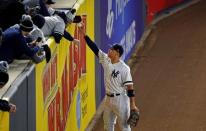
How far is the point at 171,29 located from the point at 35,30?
11.2m

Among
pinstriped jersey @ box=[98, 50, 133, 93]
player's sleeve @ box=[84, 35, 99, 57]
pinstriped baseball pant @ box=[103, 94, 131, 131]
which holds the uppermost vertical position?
player's sleeve @ box=[84, 35, 99, 57]

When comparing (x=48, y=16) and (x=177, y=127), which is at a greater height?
(x=48, y=16)

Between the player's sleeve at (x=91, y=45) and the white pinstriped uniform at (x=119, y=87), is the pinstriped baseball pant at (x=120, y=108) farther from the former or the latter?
the player's sleeve at (x=91, y=45)

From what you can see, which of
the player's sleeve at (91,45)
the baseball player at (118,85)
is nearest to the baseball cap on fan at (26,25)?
the baseball player at (118,85)

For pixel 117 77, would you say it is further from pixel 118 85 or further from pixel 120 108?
pixel 120 108

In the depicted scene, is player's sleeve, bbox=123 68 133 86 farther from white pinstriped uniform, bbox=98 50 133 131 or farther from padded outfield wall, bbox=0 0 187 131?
padded outfield wall, bbox=0 0 187 131

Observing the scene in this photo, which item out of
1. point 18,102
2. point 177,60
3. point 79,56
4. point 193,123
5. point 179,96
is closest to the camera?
point 18,102

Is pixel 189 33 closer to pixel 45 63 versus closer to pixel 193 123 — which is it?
pixel 193 123

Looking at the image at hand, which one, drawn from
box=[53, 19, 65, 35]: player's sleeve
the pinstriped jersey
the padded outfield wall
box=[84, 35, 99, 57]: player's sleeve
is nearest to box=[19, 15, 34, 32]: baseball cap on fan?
the padded outfield wall

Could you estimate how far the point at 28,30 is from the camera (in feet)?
24.8

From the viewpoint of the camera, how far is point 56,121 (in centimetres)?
895

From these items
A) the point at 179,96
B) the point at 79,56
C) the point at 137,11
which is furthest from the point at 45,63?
the point at 137,11

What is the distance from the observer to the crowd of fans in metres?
7.54

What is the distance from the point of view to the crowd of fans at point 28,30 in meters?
7.54
